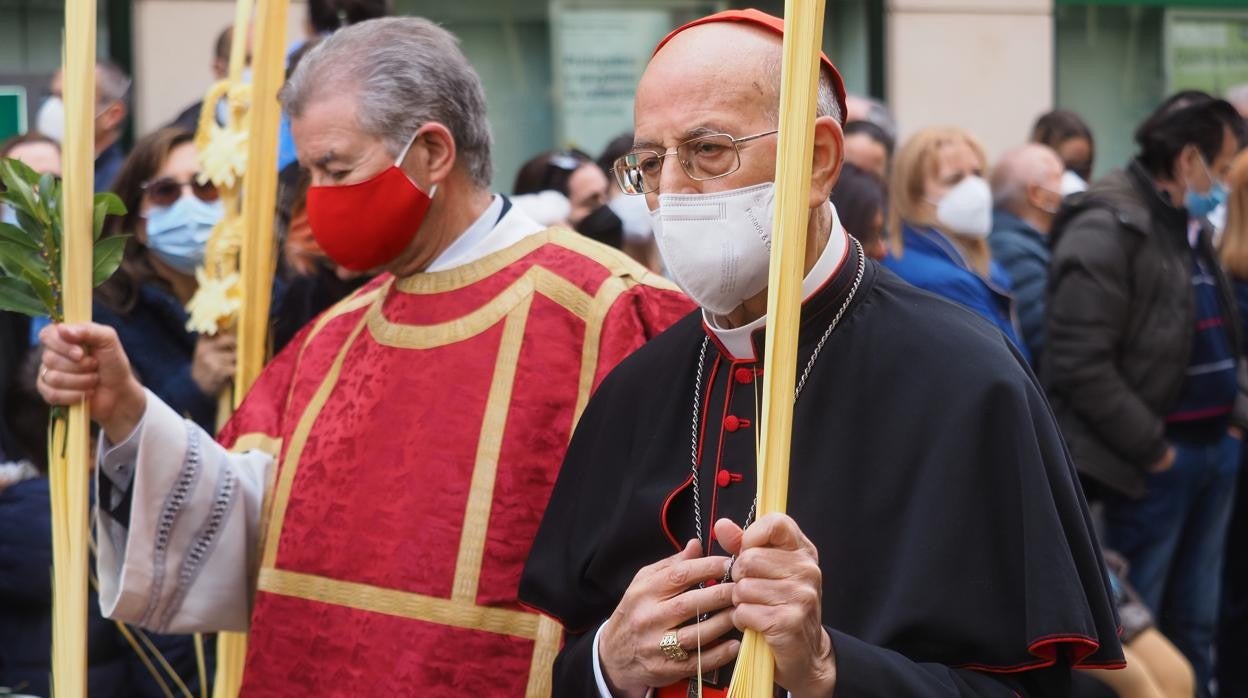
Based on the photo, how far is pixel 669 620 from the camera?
230 cm

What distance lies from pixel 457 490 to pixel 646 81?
1035mm

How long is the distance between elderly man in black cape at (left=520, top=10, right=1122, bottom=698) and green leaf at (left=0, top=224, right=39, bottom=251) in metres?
1.14

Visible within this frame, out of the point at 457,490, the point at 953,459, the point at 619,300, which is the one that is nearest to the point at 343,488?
the point at 457,490

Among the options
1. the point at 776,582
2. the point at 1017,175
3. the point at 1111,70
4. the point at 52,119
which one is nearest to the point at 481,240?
the point at 776,582

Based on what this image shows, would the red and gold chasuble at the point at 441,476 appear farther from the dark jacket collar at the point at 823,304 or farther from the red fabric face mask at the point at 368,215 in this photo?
the dark jacket collar at the point at 823,304

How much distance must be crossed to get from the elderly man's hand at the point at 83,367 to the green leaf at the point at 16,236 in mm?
147

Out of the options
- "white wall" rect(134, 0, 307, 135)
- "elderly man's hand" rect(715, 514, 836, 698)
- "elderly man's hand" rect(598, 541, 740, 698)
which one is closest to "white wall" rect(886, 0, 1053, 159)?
"white wall" rect(134, 0, 307, 135)

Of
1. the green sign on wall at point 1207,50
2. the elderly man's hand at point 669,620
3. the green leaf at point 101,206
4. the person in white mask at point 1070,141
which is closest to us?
the elderly man's hand at point 669,620

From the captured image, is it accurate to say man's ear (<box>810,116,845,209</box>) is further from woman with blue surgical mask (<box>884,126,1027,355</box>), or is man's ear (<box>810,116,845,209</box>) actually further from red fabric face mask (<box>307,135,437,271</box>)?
woman with blue surgical mask (<box>884,126,1027,355</box>)

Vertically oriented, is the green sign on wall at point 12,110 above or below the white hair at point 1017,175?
above

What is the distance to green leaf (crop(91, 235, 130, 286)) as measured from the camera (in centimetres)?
314

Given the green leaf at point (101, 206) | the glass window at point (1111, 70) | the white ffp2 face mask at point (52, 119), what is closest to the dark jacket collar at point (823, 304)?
the green leaf at point (101, 206)

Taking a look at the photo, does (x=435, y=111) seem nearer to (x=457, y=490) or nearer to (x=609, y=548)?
(x=457, y=490)

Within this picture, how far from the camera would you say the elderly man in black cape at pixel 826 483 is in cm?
228
